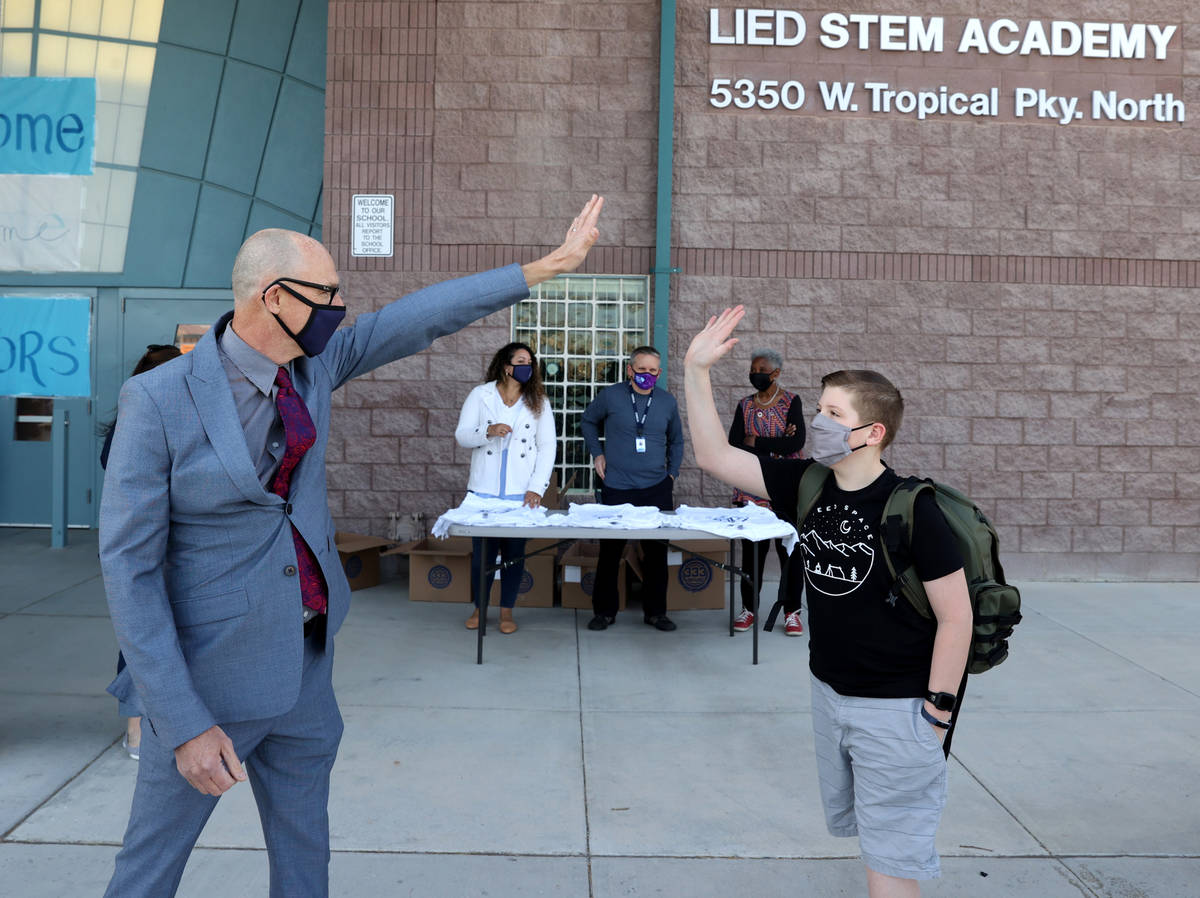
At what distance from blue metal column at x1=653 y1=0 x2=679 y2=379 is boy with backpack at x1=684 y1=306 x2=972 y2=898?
18.2 ft

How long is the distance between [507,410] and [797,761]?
313 cm

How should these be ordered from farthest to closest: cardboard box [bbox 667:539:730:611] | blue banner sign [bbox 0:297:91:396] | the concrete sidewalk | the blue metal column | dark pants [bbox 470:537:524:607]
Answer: blue banner sign [bbox 0:297:91:396] → the blue metal column → cardboard box [bbox 667:539:730:611] → dark pants [bbox 470:537:524:607] → the concrete sidewalk

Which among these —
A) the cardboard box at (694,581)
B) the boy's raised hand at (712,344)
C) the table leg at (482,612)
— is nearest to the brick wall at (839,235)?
the cardboard box at (694,581)

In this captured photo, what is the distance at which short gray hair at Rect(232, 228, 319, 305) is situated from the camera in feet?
7.27

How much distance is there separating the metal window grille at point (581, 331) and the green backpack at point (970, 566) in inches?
235

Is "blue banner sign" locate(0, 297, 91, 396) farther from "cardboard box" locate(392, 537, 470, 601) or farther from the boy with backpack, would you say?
the boy with backpack

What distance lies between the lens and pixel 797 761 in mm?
4480

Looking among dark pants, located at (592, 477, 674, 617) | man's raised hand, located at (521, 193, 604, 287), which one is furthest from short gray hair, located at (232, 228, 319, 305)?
dark pants, located at (592, 477, 674, 617)

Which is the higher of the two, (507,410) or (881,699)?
(507,410)

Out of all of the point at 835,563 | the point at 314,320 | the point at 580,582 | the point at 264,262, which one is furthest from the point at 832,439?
the point at 580,582

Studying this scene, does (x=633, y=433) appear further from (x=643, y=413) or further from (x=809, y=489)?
A: (x=809, y=489)

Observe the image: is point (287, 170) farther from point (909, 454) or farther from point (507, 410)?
point (909, 454)

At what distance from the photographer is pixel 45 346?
32.0ft

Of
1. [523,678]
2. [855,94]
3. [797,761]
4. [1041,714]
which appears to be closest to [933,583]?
[797,761]
